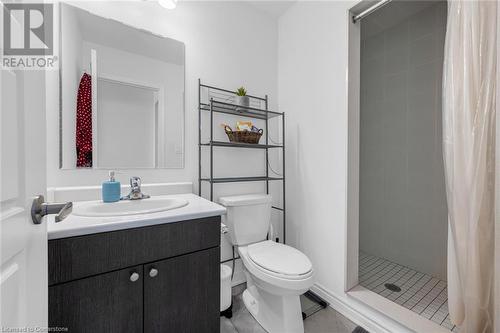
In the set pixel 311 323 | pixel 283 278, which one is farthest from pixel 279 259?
pixel 311 323

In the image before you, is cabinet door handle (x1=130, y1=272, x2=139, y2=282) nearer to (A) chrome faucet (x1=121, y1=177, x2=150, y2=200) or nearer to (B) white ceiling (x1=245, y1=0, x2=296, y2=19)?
(A) chrome faucet (x1=121, y1=177, x2=150, y2=200)

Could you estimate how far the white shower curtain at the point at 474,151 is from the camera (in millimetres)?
929

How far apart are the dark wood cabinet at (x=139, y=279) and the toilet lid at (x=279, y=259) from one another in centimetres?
31

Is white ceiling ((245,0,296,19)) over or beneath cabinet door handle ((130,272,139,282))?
over

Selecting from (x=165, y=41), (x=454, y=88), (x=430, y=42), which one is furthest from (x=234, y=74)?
(x=430, y=42)

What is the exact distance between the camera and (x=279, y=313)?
1249 mm

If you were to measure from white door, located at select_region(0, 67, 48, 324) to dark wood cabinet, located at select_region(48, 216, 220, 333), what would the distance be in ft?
0.84

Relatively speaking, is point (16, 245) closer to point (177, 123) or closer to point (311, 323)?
point (177, 123)

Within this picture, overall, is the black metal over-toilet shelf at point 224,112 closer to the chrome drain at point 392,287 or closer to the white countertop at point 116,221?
the white countertop at point 116,221

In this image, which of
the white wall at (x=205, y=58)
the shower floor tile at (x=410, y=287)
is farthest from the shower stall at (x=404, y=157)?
the white wall at (x=205, y=58)

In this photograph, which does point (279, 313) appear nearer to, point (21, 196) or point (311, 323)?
point (311, 323)

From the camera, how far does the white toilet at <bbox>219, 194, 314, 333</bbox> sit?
116cm

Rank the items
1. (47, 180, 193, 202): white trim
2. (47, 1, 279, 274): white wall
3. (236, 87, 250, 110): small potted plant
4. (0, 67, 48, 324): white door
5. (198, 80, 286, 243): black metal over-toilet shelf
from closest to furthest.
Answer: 1. (0, 67, 48, 324): white door
2. (47, 180, 193, 202): white trim
3. (47, 1, 279, 274): white wall
4. (198, 80, 286, 243): black metal over-toilet shelf
5. (236, 87, 250, 110): small potted plant

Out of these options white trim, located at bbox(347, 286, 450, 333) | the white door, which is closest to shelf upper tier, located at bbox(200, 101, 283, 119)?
the white door
